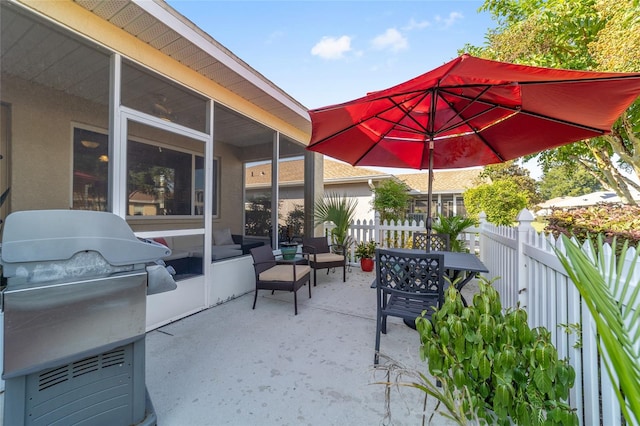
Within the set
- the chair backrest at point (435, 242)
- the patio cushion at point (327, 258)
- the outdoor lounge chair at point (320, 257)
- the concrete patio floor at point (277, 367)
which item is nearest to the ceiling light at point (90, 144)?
the concrete patio floor at point (277, 367)

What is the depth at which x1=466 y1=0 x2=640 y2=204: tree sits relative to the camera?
3756 mm

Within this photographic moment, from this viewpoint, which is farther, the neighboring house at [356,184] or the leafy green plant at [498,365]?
the neighboring house at [356,184]

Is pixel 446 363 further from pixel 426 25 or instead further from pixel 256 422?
pixel 426 25

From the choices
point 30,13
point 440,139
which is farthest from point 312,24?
point 30,13

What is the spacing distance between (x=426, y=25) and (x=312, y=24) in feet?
7.65

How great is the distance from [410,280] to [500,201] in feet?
33.5

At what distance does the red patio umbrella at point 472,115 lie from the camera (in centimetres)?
178

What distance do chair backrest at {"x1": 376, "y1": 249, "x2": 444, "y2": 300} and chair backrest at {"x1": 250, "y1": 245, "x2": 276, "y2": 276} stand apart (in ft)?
5.55

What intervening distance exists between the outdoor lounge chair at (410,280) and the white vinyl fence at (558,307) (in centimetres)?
54

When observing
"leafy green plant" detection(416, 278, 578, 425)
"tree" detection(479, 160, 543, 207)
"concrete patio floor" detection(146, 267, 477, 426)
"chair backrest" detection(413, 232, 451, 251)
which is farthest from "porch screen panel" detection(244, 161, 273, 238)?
→ "tree" detection(479, 160, 543, 207)

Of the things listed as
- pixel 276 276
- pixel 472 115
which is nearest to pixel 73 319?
pixel 276 276

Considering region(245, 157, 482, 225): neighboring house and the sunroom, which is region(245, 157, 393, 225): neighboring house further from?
the sunroom

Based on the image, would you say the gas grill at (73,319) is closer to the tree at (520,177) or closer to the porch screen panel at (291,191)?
the porch screen panel at (291,191)

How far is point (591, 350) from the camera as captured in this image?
4.32 ft
